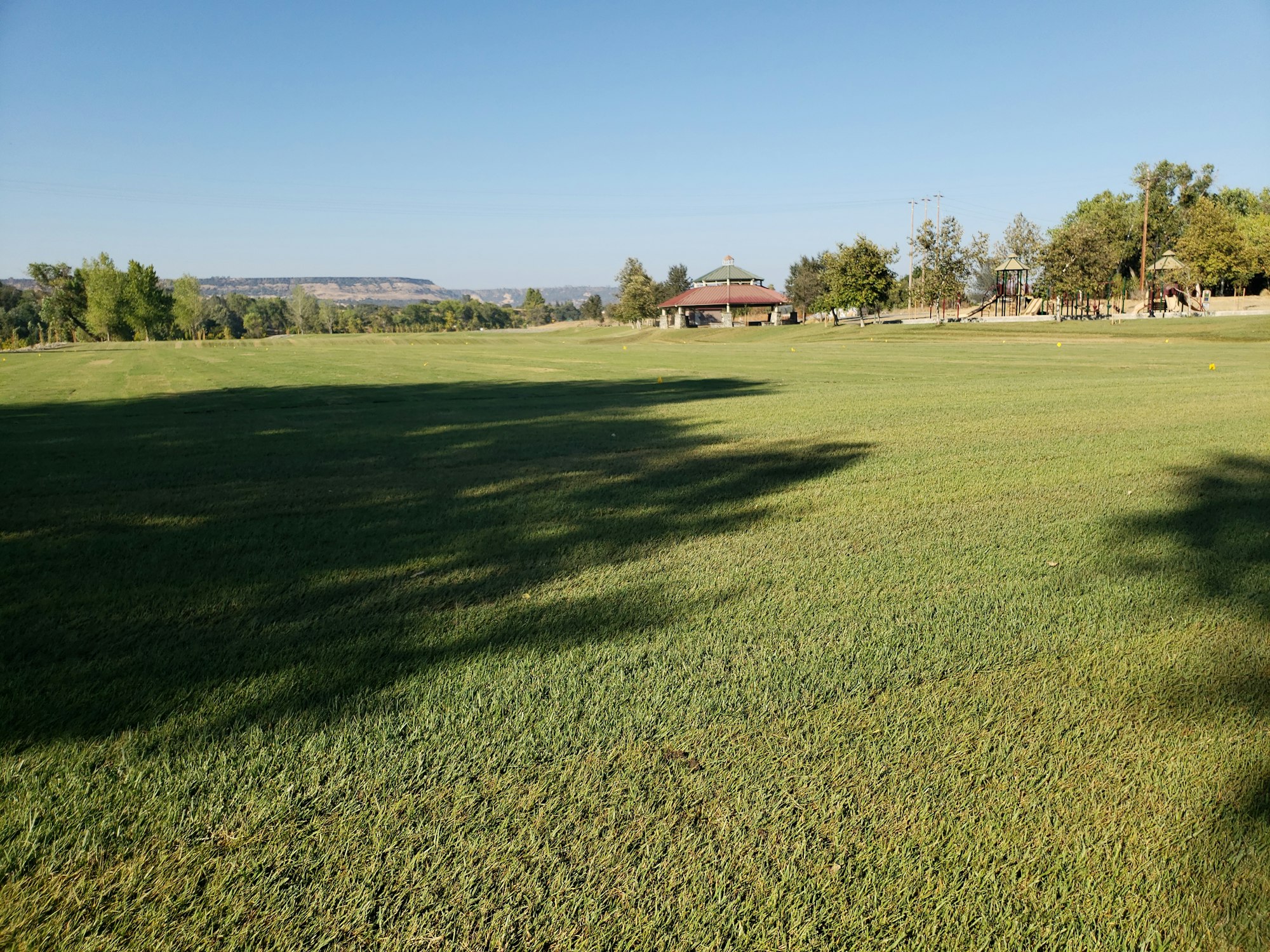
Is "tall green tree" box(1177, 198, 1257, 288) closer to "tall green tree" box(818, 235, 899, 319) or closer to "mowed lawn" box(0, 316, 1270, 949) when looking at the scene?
"tall green tree" box(818, 235, 899, 319)

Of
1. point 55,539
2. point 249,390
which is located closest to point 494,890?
point 55,539

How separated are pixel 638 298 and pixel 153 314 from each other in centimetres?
5071

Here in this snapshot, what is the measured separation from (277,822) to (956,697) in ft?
6.99

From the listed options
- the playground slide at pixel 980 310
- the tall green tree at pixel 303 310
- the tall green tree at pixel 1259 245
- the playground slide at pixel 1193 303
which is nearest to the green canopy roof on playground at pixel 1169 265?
the tall green tree at pixel 1259 245

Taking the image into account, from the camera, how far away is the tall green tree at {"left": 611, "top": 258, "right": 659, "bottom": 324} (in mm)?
94125

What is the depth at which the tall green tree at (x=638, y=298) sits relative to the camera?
94.1m

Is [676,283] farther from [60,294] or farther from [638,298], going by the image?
[60,294]

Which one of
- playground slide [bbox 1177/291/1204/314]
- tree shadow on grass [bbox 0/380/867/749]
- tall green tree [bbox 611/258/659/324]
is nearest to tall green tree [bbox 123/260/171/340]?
→ tall green tree [bbox 611/258/659/324]

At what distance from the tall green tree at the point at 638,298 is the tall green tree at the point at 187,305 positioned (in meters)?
54.5

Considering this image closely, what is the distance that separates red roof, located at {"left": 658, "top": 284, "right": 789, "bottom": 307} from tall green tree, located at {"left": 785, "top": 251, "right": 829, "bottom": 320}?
9449mm

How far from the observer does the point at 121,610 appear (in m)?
3.81

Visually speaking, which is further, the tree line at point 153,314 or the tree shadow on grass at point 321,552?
the tree line at point 153,314

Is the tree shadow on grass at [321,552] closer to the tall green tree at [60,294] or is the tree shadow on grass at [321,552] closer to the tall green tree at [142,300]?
the tall green tree at [142,300]

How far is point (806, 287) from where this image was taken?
10469 cm
